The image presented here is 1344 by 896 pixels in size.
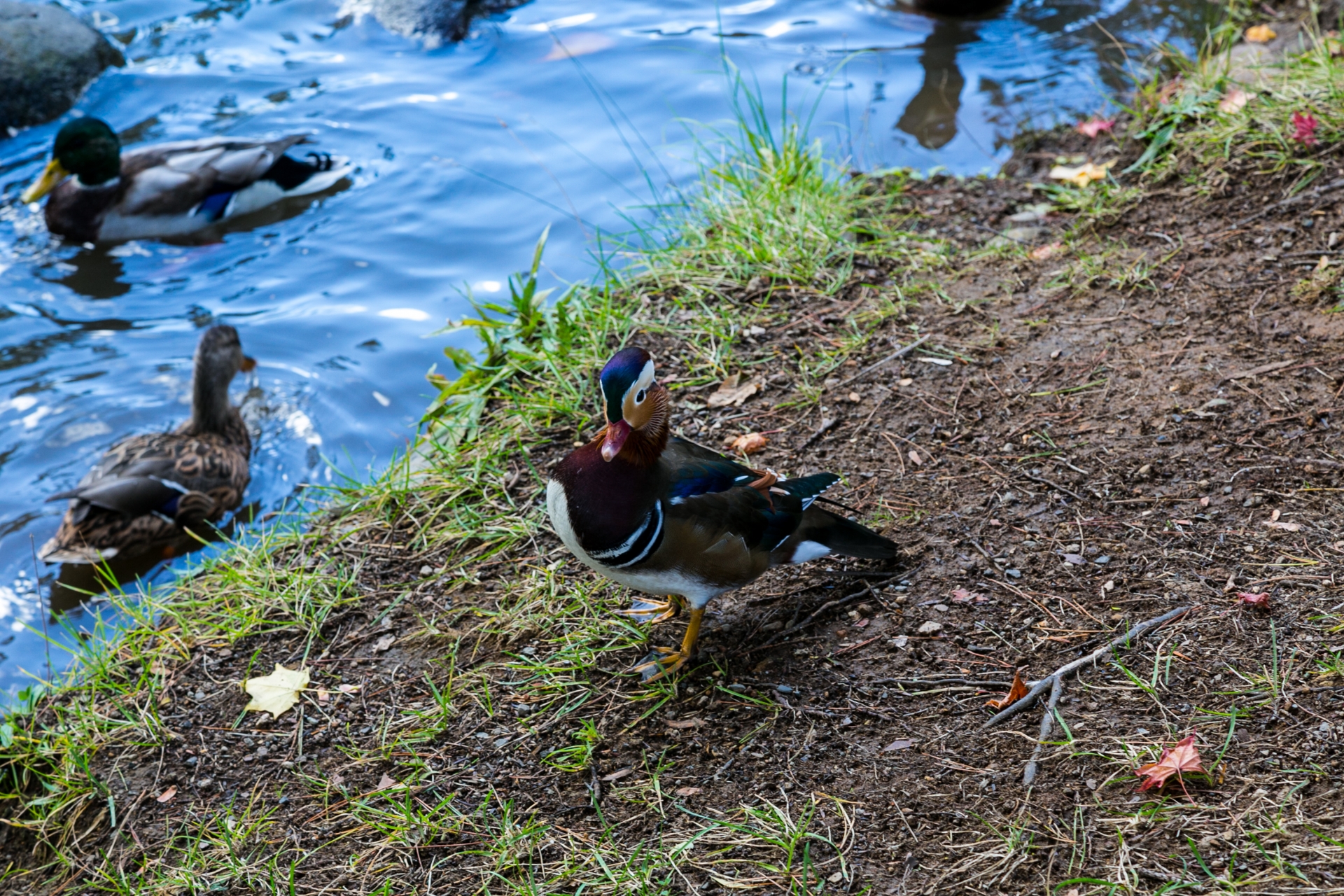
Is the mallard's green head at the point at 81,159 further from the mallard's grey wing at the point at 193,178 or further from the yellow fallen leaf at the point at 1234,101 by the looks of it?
the yellow fallen leaf at the point at 1234,101

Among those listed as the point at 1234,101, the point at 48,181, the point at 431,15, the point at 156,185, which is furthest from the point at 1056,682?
the point at 431,15

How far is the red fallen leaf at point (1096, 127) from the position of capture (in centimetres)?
531

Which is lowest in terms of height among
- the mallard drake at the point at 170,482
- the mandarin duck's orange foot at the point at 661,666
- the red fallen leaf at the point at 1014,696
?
the mallard drake at the point at 170,482

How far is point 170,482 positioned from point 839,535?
11.1 feet

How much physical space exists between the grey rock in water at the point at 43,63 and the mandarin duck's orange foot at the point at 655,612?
23.8ft

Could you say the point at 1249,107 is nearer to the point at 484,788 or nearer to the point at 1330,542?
the point at 1330,542

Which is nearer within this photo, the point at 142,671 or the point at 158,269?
the point at 142,671

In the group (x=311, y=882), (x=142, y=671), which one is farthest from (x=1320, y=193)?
(x=142, y=671)

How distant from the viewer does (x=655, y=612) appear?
10.4 ft

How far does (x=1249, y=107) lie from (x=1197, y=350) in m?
1.59

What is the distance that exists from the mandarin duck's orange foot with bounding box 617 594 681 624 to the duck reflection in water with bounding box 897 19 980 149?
13.9 ft

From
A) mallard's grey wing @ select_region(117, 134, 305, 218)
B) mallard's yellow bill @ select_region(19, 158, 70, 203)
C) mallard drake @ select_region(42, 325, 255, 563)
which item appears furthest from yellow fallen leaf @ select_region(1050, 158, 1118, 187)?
mallard's yellow bill @ select_region(19, 158, 70, 203)

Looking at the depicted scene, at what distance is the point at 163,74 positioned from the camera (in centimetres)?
812

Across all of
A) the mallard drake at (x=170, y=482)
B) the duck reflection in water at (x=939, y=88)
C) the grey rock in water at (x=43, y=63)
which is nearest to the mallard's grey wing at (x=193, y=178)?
the grey rock in water at (x=43, y=63)
